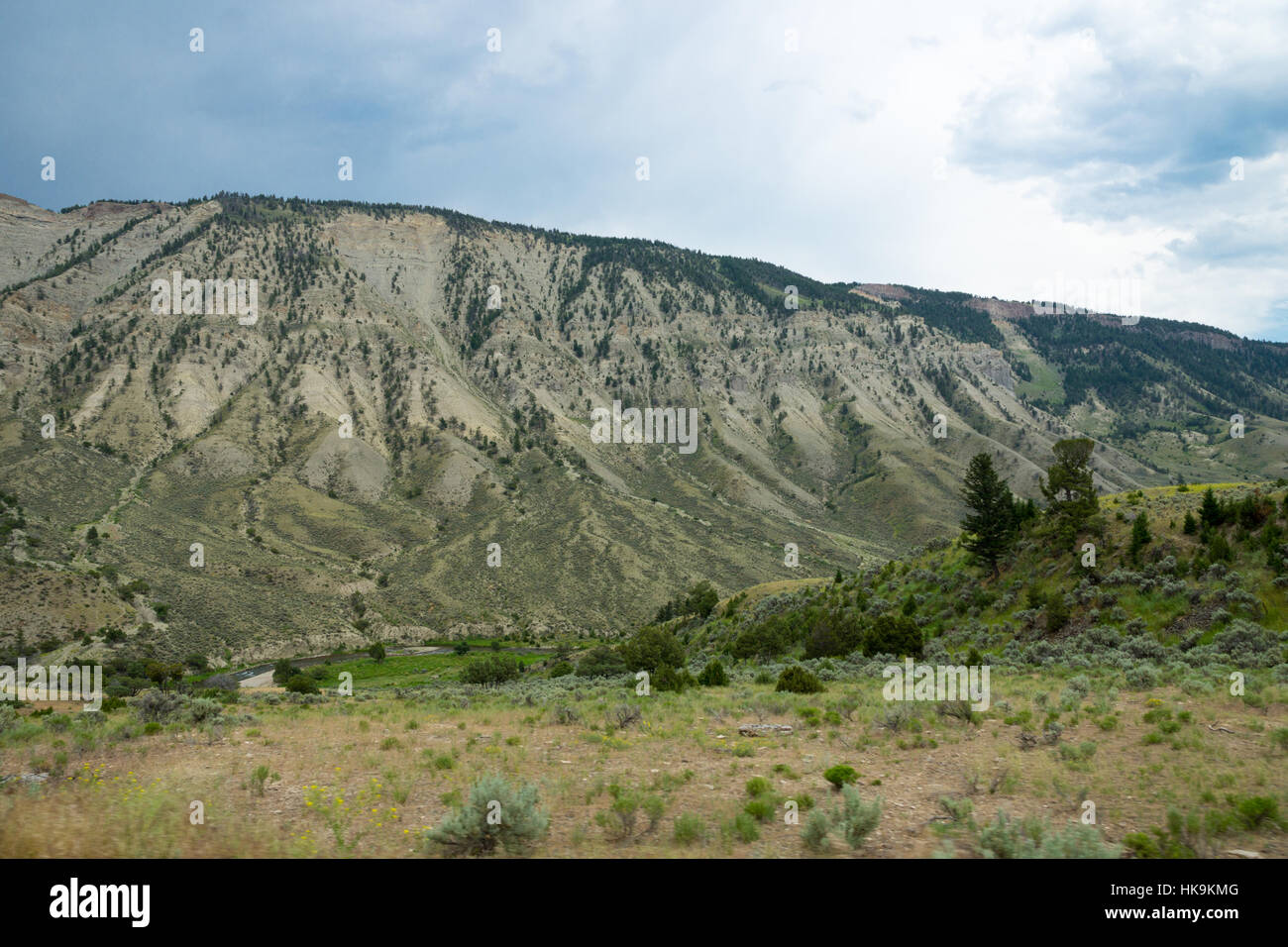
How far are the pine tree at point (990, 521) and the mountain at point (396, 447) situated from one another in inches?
1995

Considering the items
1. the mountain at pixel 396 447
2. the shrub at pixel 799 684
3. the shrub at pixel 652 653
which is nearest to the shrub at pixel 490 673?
the shrub at pixel 652 653

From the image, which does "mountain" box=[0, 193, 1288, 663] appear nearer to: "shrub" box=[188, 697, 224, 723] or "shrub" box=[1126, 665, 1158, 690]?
"shrub" box=[188, 697, 224, 723]

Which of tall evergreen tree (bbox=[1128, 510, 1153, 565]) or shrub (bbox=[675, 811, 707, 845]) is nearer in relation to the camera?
shrub (bbox=[675, 811, 707, 845])

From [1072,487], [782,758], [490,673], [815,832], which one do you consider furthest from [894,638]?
[490,673]

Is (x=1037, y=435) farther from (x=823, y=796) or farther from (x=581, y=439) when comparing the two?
(x=823, y=796)

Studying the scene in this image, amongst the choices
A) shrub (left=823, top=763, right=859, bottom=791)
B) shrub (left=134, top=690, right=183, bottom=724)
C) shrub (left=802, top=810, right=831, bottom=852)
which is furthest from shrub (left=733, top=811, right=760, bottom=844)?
shrub (left=134, top=690, right=183, bottom=724)

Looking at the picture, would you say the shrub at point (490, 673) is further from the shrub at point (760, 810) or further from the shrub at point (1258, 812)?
the shrub at point (1258, 812)

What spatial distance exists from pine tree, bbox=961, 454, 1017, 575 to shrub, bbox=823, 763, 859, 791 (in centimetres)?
2963

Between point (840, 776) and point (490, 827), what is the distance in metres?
5.54

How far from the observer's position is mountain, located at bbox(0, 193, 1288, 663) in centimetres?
7512

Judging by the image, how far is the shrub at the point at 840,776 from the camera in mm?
9625

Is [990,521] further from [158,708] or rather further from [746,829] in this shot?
[158,708]
